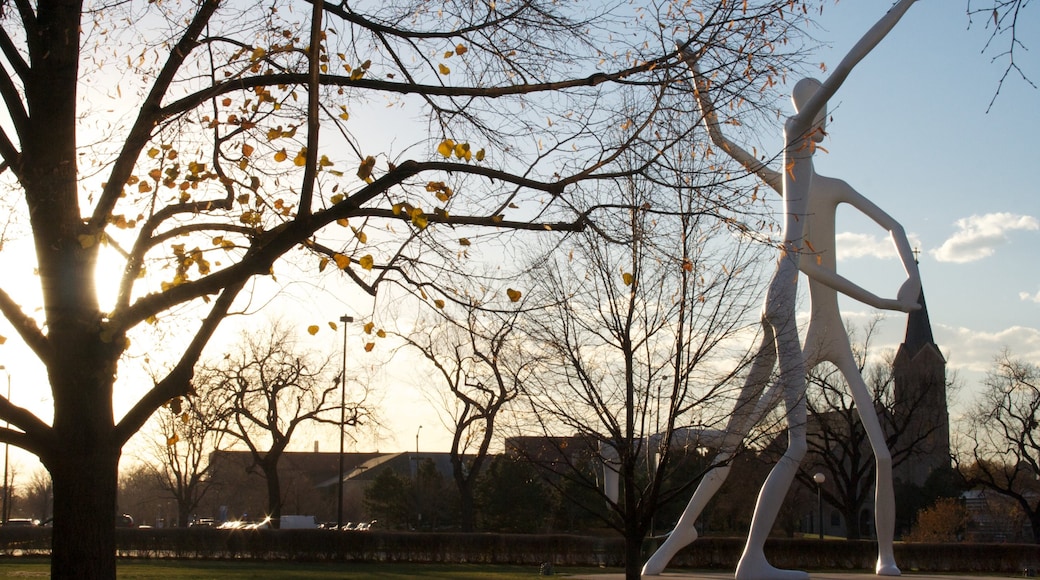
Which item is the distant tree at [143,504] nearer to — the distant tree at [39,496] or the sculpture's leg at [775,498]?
the distant tree at [39,496]

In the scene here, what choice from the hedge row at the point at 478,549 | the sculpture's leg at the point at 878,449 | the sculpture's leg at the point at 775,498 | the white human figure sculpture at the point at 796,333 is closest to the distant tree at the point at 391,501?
the hedge row at the point at 478,549

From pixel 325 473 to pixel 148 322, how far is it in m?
111

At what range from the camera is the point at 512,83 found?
7398 millimetres

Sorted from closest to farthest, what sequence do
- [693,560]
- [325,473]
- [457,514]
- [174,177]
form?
[174,177]
[693,560]
[457,514]
[325,473]

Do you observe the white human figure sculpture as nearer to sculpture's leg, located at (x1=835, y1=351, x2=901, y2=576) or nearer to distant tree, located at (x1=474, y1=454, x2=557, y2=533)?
sculpture's leg, located at (x1=835, y1=351, x2=901, y2=576)

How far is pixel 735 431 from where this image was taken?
15617 millimetres

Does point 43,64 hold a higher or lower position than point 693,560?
higher

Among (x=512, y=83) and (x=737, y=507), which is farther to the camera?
(x=737, y=507)

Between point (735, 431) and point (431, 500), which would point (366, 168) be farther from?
point (431, 500)

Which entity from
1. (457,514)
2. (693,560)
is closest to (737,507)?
(457,514)

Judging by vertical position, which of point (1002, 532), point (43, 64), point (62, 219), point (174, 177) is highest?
point (43, 64)

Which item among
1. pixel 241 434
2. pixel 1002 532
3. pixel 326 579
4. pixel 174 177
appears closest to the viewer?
pixel 174 177

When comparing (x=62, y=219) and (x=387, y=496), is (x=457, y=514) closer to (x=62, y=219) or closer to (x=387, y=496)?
(x=387, y=496)

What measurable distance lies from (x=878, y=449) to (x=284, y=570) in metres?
13.7
